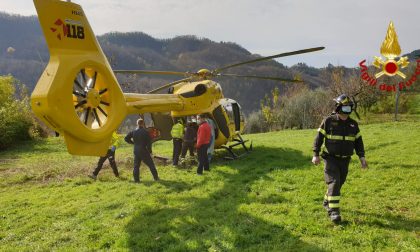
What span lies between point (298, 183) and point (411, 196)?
2.67m

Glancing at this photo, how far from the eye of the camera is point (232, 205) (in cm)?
810

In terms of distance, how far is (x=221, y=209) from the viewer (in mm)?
7922

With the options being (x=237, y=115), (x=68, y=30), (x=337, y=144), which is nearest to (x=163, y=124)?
(x=237, y=115)

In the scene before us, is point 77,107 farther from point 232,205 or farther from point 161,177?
point 161,177

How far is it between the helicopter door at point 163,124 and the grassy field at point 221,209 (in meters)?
1.76

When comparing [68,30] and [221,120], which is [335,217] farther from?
[221,120]

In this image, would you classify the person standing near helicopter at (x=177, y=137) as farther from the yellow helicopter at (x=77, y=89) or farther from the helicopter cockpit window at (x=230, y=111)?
the yellow helicopter at (x=77, y=89)

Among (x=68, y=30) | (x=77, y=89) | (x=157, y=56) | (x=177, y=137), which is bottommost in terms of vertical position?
(x=177, y=137)

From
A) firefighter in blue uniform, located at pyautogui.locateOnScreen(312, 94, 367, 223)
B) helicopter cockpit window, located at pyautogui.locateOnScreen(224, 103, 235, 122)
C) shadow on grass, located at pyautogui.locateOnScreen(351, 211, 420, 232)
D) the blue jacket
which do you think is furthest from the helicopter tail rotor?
helicopter cockpit window, located at pyautogui.locateOnScreen(224, 103, 235, 122)

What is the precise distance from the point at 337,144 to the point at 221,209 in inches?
114

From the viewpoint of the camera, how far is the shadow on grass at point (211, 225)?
19.7 ft

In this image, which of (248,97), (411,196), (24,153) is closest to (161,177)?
(411,196)

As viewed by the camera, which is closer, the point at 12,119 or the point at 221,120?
the point at 221,120

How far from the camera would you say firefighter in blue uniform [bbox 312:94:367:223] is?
6578 mm
